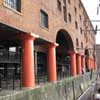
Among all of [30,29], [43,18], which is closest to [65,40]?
[43,18]

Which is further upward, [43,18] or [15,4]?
[43,18]

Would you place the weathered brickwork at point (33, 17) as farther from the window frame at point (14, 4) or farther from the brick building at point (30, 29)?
the window frame at point (14, 4)

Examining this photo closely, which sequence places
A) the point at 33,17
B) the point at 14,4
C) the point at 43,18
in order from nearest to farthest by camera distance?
the point at 14,4, the point at 33,17, the point at 43,18

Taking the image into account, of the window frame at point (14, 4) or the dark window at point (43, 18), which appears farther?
the dark window at point (43, 18)

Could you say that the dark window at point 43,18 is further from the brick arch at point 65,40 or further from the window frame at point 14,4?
the brick arch at point 65,40

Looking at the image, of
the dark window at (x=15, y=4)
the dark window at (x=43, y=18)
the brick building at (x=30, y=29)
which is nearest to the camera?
the dark window at (x=15, y=4)

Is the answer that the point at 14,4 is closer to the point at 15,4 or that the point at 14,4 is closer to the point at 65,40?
the point at 15,4

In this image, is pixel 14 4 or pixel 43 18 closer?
pixel 14 4

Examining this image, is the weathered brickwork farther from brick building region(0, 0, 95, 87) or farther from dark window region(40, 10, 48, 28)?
dark window region(40, 10, 48, 28)

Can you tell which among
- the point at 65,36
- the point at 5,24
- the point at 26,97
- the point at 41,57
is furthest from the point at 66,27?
the point at 26,97

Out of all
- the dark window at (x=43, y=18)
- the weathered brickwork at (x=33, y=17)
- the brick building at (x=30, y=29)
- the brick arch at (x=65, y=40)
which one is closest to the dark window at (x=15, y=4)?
the brick building at (x=30, y=29)

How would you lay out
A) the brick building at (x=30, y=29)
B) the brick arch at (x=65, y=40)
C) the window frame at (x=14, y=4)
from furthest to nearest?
1. the brick arch at (x=65, y=40)
2. the brick building at (x=30, y=29)
3. the window frame at (x=14, y=4)

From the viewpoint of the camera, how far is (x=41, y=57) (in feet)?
134

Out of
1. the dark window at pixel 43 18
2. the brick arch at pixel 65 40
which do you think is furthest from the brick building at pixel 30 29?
the brick arch at pixel 65 40
